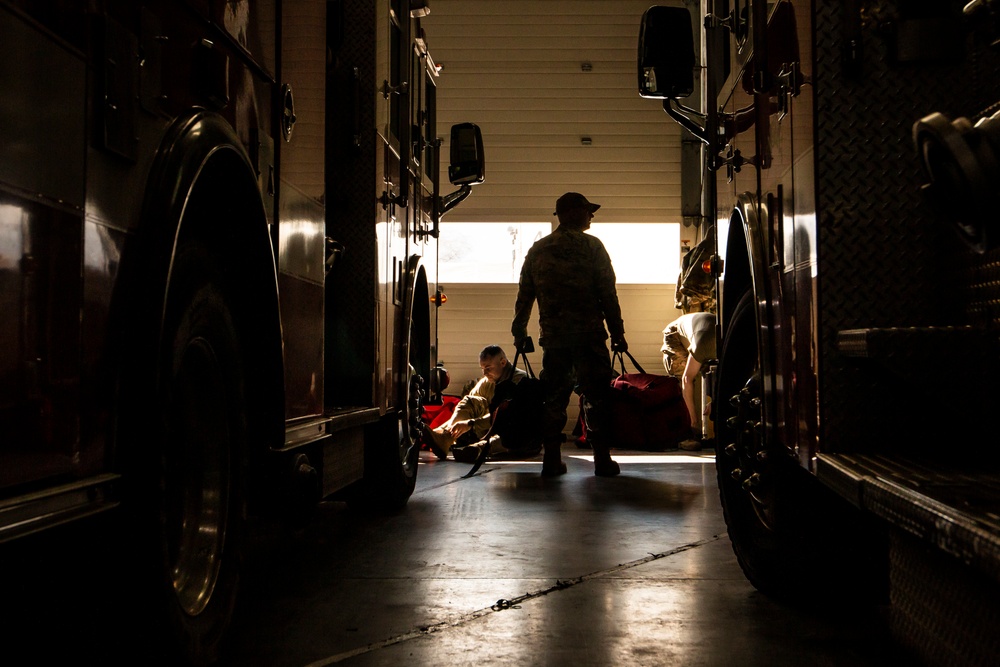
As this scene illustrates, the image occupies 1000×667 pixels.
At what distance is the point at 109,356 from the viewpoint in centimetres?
159

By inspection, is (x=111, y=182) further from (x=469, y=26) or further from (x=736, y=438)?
(x=469, y=26)

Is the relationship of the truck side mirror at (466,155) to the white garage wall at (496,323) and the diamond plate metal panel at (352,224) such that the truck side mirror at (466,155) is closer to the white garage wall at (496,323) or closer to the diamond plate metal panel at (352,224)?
the diamond plate metal panel at (352,224)

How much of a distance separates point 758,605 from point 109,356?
91.1 inches

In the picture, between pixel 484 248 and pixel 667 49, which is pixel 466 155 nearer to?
pixel 667 49

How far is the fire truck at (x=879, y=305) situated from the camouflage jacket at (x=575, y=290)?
4256mm

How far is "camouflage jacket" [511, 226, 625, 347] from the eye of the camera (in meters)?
7.34

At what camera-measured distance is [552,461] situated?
7141 millimetres

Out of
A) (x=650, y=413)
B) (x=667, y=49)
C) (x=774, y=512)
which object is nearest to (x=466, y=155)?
(x=667, y=49)

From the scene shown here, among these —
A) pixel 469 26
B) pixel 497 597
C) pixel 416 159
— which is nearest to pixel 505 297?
pixel 469 26

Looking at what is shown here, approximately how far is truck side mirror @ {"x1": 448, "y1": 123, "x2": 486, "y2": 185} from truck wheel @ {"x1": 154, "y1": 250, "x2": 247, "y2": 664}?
14.1 feet

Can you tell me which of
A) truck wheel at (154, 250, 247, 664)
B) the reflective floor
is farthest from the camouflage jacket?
truck wheel at (154, 250, 247, 664)

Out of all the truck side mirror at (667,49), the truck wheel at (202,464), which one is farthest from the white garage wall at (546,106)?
the truck wheel at (202,464)

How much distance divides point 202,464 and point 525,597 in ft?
4.77

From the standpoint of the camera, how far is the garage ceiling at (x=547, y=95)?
1182 centimetres
